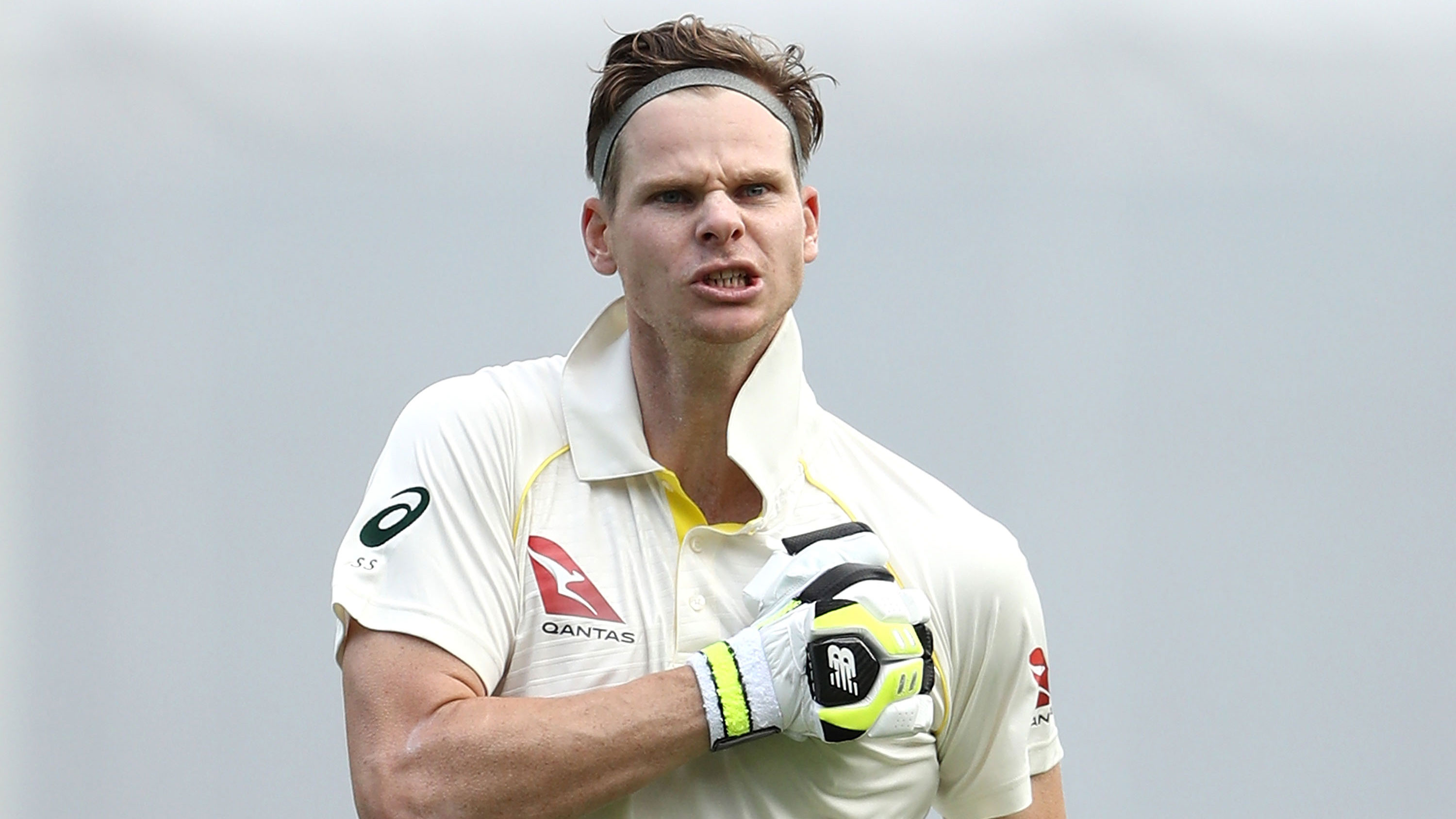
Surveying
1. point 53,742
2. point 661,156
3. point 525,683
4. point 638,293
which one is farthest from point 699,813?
point 53,742

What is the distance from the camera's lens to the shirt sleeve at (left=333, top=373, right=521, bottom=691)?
148 cm

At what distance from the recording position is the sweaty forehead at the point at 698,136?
1.68 m

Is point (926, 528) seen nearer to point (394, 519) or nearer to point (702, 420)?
point (702, 420)

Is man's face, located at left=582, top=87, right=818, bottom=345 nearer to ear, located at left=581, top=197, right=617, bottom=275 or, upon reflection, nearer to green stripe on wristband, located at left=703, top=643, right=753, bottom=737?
ear, located at left=581, top=197, right=617, bottom=275

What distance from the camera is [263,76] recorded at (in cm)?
254

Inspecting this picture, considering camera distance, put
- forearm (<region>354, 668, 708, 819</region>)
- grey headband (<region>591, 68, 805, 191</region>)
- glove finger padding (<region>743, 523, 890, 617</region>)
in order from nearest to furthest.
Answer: forearm (<region>354, 668, 708, 819</region>) < glove finger padding (<region>743, 523, 890, 617</region>) < grey headband (<region>591, 68, 805, 191</region>)

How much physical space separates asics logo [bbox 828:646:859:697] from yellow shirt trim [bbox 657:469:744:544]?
23cm

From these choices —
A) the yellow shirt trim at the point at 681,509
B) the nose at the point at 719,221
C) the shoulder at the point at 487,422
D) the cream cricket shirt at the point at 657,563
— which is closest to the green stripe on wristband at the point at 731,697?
the cream cricket shirt at the point at 657,563

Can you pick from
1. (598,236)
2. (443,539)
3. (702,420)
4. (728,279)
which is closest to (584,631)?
(443,539)

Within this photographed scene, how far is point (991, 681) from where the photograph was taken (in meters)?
1.68

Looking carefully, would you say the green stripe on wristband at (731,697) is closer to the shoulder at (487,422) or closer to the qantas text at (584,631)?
the qantas text at (584,631)

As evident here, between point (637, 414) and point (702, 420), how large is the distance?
7 cm

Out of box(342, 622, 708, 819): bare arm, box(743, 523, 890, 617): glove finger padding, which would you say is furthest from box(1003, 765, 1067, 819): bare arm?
box(342, 622, 708, 819): bare arm

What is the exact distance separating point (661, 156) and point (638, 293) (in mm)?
151
